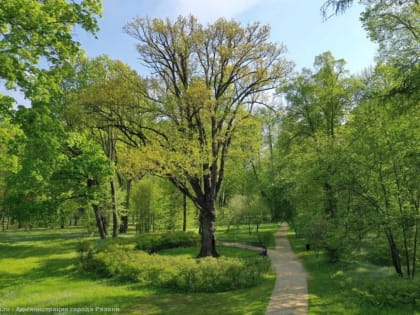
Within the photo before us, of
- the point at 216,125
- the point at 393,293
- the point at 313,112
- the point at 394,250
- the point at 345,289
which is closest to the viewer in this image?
the point at 393,293

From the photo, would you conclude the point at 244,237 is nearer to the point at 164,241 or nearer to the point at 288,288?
the point at 164,241

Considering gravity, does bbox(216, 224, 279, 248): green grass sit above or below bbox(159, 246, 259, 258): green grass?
above

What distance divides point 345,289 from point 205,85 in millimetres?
11879

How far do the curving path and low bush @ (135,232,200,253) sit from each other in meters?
8.46

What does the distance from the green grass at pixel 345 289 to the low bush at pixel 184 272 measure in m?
2.35

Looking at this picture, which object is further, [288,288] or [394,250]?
[394,250]

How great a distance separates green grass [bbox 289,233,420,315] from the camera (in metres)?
8.30

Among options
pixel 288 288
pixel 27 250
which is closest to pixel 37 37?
pixel 288 288

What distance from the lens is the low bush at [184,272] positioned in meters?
11.6

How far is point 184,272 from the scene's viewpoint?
12.0m

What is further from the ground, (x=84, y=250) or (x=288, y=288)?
(x=84, y=250)

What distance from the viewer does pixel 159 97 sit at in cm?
1819

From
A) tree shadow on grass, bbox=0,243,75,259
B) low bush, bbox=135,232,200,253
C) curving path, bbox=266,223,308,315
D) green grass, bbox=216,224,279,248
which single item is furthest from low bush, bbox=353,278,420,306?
tree shadow on grass, bbox=0,243,75,259

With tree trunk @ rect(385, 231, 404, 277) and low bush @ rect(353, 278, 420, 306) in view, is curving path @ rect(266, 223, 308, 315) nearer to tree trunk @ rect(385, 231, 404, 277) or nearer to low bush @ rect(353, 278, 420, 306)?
low bush @ rect(353, 278, 420, 306)
